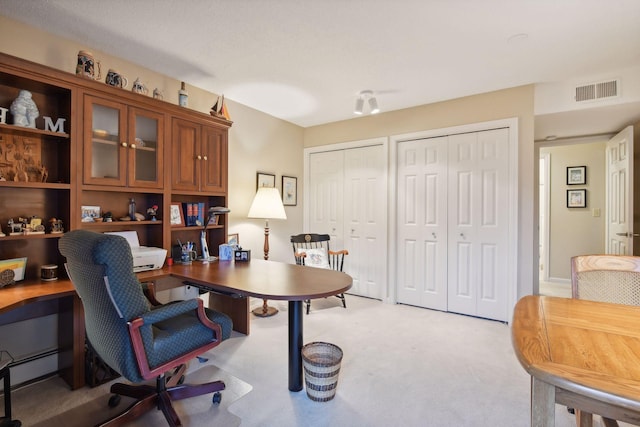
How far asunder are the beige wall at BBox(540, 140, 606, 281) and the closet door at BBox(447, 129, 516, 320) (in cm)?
221

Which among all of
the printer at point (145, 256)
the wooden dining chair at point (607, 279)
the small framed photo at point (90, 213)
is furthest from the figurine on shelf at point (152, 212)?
the wooden dining chair at point (607, 279)

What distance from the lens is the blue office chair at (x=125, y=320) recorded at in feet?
4.41

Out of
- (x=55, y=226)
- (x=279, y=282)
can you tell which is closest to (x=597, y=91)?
(x=279, y=282)

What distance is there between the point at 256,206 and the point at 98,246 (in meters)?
2.20

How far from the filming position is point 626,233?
3.06 m

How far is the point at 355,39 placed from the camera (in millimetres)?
2305

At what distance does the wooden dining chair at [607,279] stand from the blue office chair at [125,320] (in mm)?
1996

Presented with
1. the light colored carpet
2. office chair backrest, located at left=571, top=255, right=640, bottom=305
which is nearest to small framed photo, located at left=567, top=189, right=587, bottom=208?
the light colored carpet

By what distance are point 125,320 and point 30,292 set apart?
891mm

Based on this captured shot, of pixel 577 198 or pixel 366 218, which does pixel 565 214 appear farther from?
pixel 366 218

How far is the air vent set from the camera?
9.20 ft

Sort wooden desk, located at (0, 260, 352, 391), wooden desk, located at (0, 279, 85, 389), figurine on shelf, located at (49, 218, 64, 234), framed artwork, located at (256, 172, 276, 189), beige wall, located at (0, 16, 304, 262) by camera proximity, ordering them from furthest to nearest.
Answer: framed artwork, located at (256, 172, 276, 189)
beige wall, located at (0, 16, 304, 262)
figurine on shelf, located at (49, 218, 64, 234)
wooden desk, located at (0, 279, 85, 389)
wooden desk, located at (0, 260, 352, 391)

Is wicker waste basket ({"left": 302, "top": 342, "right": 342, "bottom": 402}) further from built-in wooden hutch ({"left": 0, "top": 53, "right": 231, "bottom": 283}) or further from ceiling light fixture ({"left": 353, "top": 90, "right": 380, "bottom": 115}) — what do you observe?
ceiling light fixture ({"left": 353, "top": 90, "right": 380, "bottom": 115})

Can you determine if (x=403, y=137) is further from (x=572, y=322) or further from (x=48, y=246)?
(x=48, y=246)
